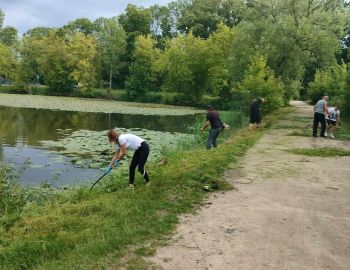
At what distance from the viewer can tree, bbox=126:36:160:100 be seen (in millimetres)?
64625

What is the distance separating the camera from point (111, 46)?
7056 centimetres

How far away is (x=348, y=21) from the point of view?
43844 mm

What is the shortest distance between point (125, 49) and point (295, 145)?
199 feet

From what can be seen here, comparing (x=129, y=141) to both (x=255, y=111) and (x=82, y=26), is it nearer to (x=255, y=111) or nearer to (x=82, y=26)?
(x=255, y=111)

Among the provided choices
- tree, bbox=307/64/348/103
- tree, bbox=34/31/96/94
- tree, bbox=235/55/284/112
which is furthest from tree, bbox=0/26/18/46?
tree, bbox=235/55/284/112

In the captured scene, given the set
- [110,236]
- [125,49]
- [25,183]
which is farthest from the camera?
[125,49]

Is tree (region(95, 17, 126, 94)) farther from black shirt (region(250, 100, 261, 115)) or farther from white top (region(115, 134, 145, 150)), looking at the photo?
white top (region(115, 134, 145, 150))

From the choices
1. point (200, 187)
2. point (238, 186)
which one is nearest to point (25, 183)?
point (200, 187)

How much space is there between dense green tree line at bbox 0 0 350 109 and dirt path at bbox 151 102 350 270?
20093 millimetres

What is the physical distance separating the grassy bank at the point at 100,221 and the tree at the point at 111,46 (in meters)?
62.0

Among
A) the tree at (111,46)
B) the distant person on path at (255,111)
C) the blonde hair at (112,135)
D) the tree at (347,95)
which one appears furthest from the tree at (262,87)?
the tree at (111,46)

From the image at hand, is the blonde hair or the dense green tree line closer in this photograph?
the blonde hair

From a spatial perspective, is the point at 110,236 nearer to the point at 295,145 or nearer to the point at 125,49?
the point at 295,145

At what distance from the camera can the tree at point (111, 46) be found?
71.1 metres
